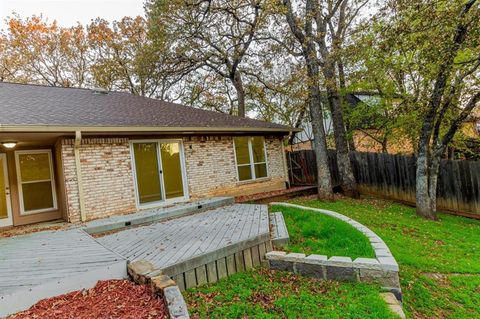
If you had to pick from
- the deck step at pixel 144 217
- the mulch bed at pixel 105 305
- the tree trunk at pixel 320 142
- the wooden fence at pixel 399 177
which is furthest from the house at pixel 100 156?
the mulch bed at pixel 105 305

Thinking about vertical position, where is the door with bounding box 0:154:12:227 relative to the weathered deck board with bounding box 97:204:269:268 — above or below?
above

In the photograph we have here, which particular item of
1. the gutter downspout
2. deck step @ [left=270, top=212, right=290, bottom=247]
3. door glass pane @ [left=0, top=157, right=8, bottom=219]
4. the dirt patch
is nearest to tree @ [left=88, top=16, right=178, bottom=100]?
door glass pane @ [left=0, top=157, right=8, bottom=219]

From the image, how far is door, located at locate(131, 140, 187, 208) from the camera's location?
7473 mm

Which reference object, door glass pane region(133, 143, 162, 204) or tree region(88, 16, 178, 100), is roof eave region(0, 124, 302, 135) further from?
tree region(88, 16, 178, 100)

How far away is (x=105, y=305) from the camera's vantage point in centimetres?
251

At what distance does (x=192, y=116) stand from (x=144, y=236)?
5.68 metres

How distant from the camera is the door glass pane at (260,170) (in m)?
10.3

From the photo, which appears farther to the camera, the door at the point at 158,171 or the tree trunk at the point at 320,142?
the tree trunk at the point at 320,142

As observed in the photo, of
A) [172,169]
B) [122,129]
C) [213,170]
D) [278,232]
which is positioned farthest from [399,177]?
[122,129]

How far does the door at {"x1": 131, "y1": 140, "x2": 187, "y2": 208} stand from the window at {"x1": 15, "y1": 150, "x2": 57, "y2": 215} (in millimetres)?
2287

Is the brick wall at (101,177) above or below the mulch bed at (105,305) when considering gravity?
above

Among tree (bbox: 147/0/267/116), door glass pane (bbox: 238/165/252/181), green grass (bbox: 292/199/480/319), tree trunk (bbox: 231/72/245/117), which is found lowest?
green grass (bbox: 292/199/480/319)

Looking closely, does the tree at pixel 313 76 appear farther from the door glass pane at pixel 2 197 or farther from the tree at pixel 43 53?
the tree at pixel 43 53

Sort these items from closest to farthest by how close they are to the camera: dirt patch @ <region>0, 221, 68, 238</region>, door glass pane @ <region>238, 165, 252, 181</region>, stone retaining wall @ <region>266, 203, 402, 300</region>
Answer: stone retaining wall @ <region>266, 203, 402, 300</region> → dirt patch @ <region>0, 221, 68, 238</region> → door glass pane @ <region>238, 165, 252, 181</region>
